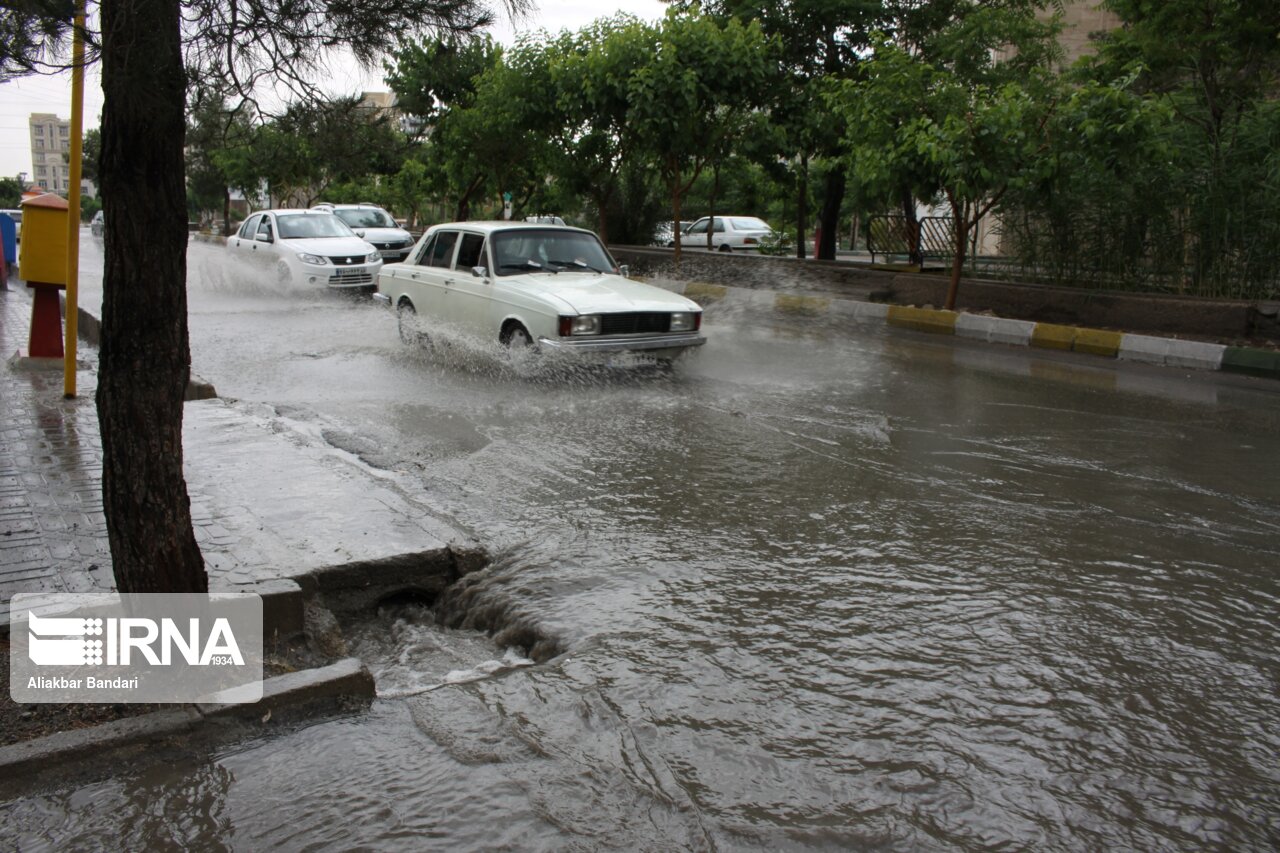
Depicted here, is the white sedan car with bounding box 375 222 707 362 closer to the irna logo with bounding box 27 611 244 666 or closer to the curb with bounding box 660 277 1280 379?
the curb with bounding box 660 277 1280 379

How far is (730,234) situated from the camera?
34.6 m

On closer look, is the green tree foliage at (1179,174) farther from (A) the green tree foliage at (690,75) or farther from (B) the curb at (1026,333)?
(A) the green tree foliage at (690,75)

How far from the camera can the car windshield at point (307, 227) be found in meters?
19.0

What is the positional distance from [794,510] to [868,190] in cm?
1050

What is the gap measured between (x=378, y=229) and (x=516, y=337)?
1551 centimetres

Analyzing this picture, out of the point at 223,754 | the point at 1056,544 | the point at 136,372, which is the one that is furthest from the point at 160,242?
the point at 1056,544

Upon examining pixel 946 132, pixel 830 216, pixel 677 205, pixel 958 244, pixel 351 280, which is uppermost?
pixel 946 132

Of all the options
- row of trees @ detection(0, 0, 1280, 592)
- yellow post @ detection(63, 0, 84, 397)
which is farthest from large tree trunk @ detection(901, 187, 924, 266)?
yellow post @ detection(63, 0, 84, 397)

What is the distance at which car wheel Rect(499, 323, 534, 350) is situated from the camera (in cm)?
929

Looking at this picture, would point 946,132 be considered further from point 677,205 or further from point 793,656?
point 793,656

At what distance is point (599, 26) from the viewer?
19.8 m

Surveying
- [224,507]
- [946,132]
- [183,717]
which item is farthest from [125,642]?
[946,132]

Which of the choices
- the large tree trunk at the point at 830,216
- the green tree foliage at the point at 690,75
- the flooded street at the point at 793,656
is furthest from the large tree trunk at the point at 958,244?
the large tree trunk at the point at 830,216

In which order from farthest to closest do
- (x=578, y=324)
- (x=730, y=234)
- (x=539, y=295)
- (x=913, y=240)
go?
(x=730, y=234)
(x=913, y=240)
(x=539, y=295)
(x=578, y=324)
